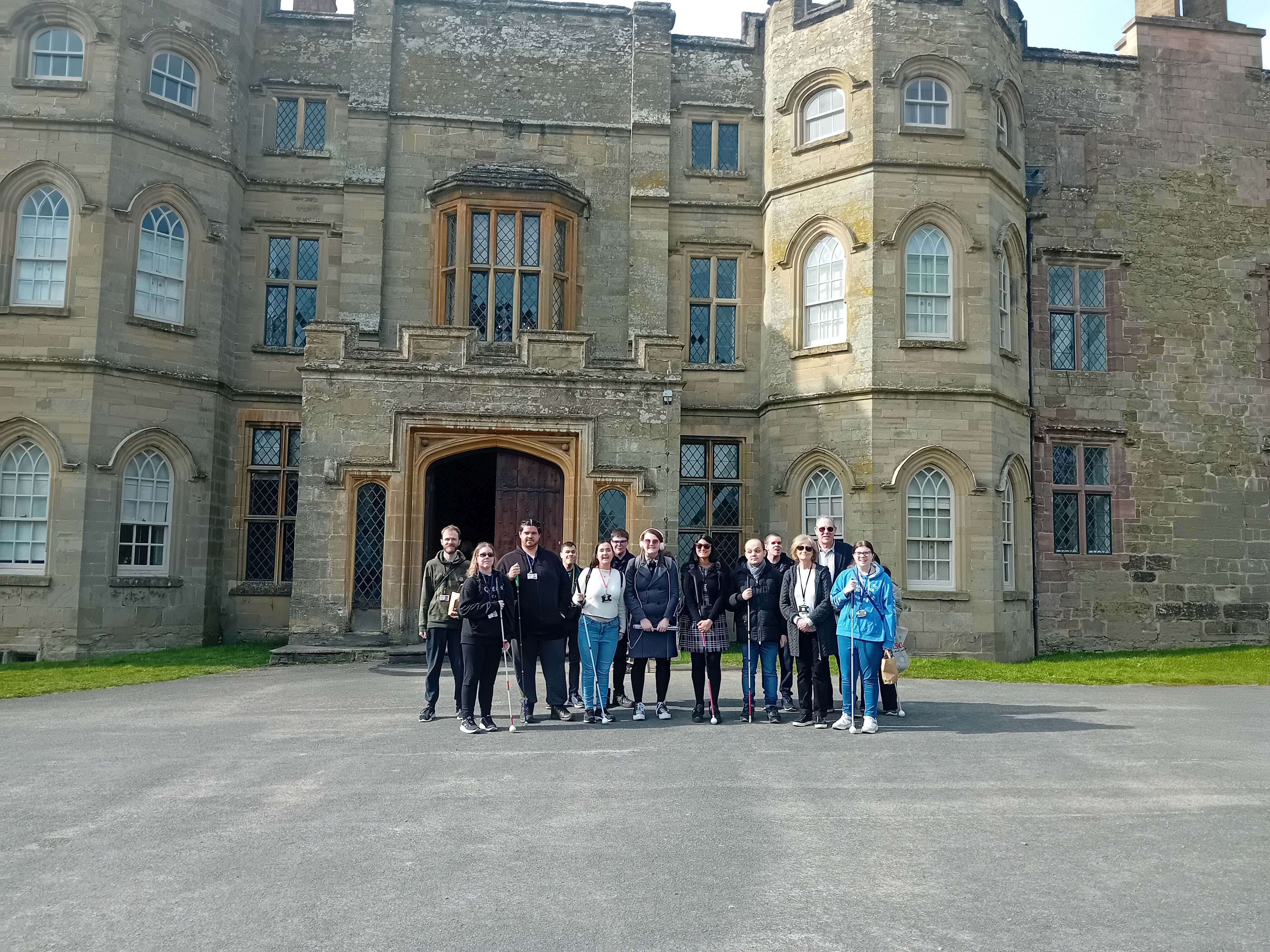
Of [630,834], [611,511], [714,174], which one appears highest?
[714,174]

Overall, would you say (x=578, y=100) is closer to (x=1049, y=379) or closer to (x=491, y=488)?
(x=491, y=488)

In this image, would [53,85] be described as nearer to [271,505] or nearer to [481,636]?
[271,505]

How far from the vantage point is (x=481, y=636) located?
9359 mm

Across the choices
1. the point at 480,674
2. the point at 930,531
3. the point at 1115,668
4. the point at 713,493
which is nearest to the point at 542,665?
the point at 480,674

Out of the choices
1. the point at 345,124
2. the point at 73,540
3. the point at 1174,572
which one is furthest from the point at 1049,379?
the point at 73,540

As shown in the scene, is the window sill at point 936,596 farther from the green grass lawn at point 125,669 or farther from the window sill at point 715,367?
the green grass lawn at point 125,669

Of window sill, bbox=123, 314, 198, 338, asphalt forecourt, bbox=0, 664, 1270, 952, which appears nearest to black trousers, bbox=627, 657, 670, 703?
asphalt forecourt, bbox=0, 664, 1270, 952

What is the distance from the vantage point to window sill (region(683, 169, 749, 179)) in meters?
19.4

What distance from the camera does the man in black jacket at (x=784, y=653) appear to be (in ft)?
33.6

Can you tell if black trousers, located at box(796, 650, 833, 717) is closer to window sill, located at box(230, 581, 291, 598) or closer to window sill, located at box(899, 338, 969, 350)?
window sill, located at box(899, 338, 969, 350)

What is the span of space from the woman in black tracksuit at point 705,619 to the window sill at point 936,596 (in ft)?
22.7

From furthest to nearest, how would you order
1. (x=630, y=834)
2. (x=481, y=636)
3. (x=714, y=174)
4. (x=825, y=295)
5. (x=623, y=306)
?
(x=714, y=174) < (x=623, y=306) < (x=825, y=295) < (x=481, y=636) < (x=630, y=834)

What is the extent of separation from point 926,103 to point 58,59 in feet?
49.3

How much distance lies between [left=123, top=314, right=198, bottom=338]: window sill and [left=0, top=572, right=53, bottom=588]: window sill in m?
4.35
